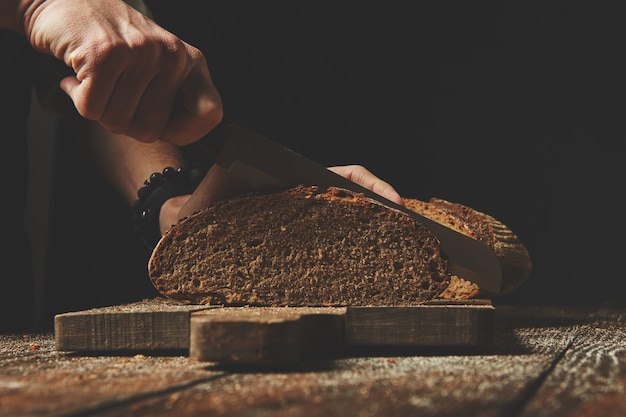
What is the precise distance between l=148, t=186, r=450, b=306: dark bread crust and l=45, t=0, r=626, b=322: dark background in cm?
289

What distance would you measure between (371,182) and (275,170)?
52 cm

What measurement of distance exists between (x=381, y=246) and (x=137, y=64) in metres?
0.81

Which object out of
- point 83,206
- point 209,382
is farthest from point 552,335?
point 83,206

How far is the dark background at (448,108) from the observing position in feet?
15.6

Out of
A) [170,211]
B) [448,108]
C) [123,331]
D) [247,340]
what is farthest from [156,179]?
[448,108]

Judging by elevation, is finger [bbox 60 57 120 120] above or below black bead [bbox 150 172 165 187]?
above

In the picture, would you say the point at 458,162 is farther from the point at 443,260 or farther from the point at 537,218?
the point at 443,260

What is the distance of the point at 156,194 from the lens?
2.87 metres

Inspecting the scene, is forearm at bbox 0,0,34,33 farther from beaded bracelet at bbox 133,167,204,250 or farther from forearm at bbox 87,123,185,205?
A: forearm at bbox 87,123,185,205

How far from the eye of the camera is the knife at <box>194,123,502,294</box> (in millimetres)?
2072

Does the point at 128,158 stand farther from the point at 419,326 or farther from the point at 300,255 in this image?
the point at 419,326

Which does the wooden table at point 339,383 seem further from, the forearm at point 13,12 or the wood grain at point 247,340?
the forearm at point 13,12

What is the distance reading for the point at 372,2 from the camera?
4.79m

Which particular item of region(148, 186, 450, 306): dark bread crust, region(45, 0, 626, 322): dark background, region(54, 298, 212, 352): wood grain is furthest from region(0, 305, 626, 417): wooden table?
region(45, 0, 626, 322): dark background
